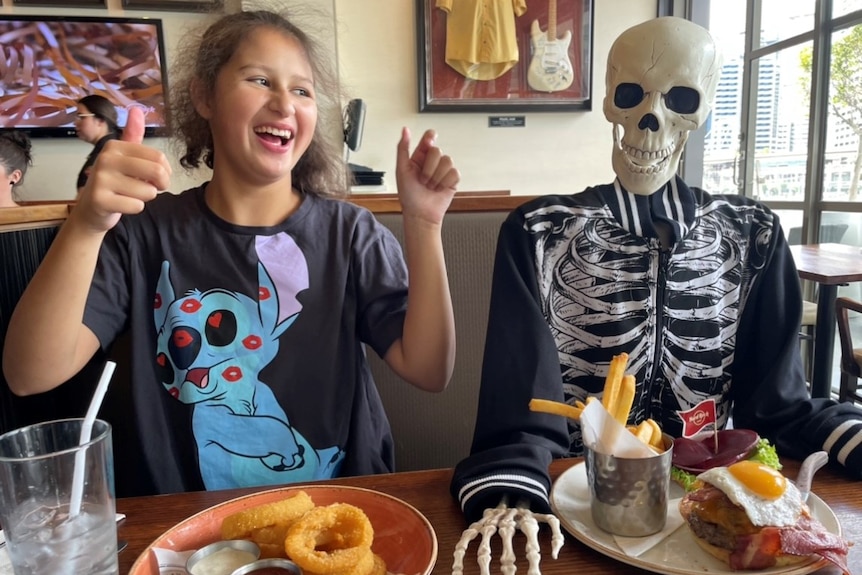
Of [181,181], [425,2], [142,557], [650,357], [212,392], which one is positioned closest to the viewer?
[142,557]

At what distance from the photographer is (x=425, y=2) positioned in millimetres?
3910

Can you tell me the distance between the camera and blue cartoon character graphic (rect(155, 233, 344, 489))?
1.05m

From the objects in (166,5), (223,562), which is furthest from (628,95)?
(166,5)

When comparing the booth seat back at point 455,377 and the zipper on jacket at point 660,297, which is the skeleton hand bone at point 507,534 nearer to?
the zipper on jacket at point 660,297

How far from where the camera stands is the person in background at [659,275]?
91 cm

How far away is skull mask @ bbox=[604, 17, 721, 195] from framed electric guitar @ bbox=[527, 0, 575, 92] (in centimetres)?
332

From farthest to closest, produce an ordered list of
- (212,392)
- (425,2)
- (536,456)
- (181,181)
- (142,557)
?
(425,2) < (181,181) < (212,392) < (536,456) < (142,557)

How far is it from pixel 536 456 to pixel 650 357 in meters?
0.30

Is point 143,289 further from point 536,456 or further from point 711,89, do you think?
point 711,89

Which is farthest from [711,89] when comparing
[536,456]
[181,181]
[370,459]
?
[181,181]

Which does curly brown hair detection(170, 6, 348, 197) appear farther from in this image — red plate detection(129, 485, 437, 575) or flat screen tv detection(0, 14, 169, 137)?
flat screen tv detection(0, 14, 169, 137)

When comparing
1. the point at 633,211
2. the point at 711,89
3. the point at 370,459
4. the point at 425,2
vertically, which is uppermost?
the point at 425,2

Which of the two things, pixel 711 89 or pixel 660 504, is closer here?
pixel 660 504

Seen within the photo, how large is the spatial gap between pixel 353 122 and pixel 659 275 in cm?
298
